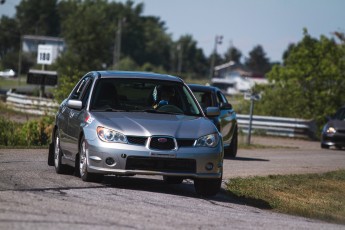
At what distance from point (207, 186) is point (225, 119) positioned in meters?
A: 9.74

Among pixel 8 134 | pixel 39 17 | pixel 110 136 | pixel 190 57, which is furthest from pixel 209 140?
pixel 190 57

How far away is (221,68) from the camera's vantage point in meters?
159

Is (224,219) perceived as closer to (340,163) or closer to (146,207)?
(146,207)

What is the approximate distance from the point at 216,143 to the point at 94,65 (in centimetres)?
6618

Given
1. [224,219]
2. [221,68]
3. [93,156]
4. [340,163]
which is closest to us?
[224,219]

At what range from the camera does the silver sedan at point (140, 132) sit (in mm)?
12023

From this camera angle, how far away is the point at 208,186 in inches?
501

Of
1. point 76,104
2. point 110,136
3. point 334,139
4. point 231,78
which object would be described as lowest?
point 231,78

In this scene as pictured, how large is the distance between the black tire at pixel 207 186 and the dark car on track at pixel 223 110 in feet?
29.2

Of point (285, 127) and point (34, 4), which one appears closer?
point (285, 127)

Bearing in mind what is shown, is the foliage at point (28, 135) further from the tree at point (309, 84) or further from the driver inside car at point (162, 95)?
the tree at point (309, 84)

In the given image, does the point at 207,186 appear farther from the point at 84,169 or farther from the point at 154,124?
the point at 84,169

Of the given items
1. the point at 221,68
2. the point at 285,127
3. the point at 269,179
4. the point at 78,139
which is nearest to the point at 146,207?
the point at 78,139

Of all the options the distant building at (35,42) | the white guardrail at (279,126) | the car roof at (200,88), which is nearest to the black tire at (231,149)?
the car roof at (200,88)
